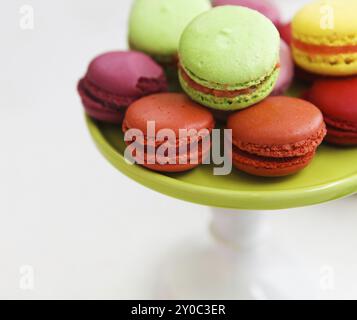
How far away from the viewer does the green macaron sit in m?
0.88

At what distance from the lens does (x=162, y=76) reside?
849mm

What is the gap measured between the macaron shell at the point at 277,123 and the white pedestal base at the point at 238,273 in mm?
269

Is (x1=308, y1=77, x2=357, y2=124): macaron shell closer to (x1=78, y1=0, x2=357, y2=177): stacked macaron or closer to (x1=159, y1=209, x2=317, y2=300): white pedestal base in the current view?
(x1=78, y1=0, x2=357, y2=177): stacked macaron

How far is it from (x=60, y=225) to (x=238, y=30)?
60 centimetres

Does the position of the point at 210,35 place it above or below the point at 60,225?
above

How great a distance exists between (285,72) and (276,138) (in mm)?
184

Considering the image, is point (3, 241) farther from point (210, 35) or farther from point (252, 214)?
point (210, 35)

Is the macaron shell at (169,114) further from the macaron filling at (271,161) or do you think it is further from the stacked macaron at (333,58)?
the stacked macaron at (333,58)

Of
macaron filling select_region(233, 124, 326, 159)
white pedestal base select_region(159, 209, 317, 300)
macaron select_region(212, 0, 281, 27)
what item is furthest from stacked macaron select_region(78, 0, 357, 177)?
white pedestal base select_region(159, 209, 317, 300)

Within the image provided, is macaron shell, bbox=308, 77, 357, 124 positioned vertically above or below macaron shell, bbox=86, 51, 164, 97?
below

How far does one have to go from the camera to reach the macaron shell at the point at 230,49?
0.72 m

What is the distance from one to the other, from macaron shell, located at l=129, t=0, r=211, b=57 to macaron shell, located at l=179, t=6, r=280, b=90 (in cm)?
12

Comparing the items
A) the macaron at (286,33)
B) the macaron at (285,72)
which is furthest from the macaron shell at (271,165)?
the macaron at (286,33)

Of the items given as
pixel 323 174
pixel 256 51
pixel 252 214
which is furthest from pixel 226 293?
pixel 256 51
